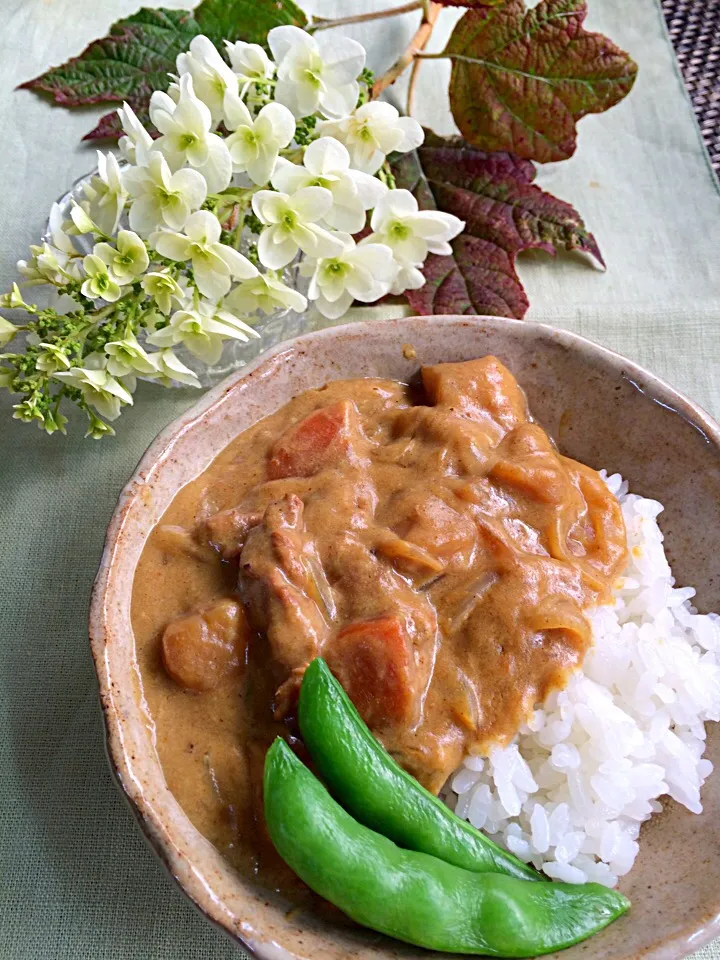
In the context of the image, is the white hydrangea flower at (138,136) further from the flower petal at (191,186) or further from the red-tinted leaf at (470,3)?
the red-tinted leaf at (470,3)

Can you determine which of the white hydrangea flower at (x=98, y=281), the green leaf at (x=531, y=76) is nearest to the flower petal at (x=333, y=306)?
the white hydrangea flower at (x=98, y=281)

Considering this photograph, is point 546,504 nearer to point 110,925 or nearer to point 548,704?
point 548,704

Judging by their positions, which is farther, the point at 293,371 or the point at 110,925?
the point at 293,371

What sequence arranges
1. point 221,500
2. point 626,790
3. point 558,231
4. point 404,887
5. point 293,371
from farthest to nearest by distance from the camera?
1. point 558,231
2. point 293,371
3. point 221,500
4. point 626,790
5. point 404,887

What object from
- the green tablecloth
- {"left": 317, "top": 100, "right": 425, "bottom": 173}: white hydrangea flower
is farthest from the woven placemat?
{"left": 317, "top": 100, "right": 425, "bottom": 173}: white hydrangea flower

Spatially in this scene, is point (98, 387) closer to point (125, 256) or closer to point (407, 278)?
point (125, 256)

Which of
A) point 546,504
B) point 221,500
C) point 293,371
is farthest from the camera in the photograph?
point 293,371

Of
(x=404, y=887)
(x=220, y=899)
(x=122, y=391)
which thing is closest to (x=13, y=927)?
(x=220, y=899)
